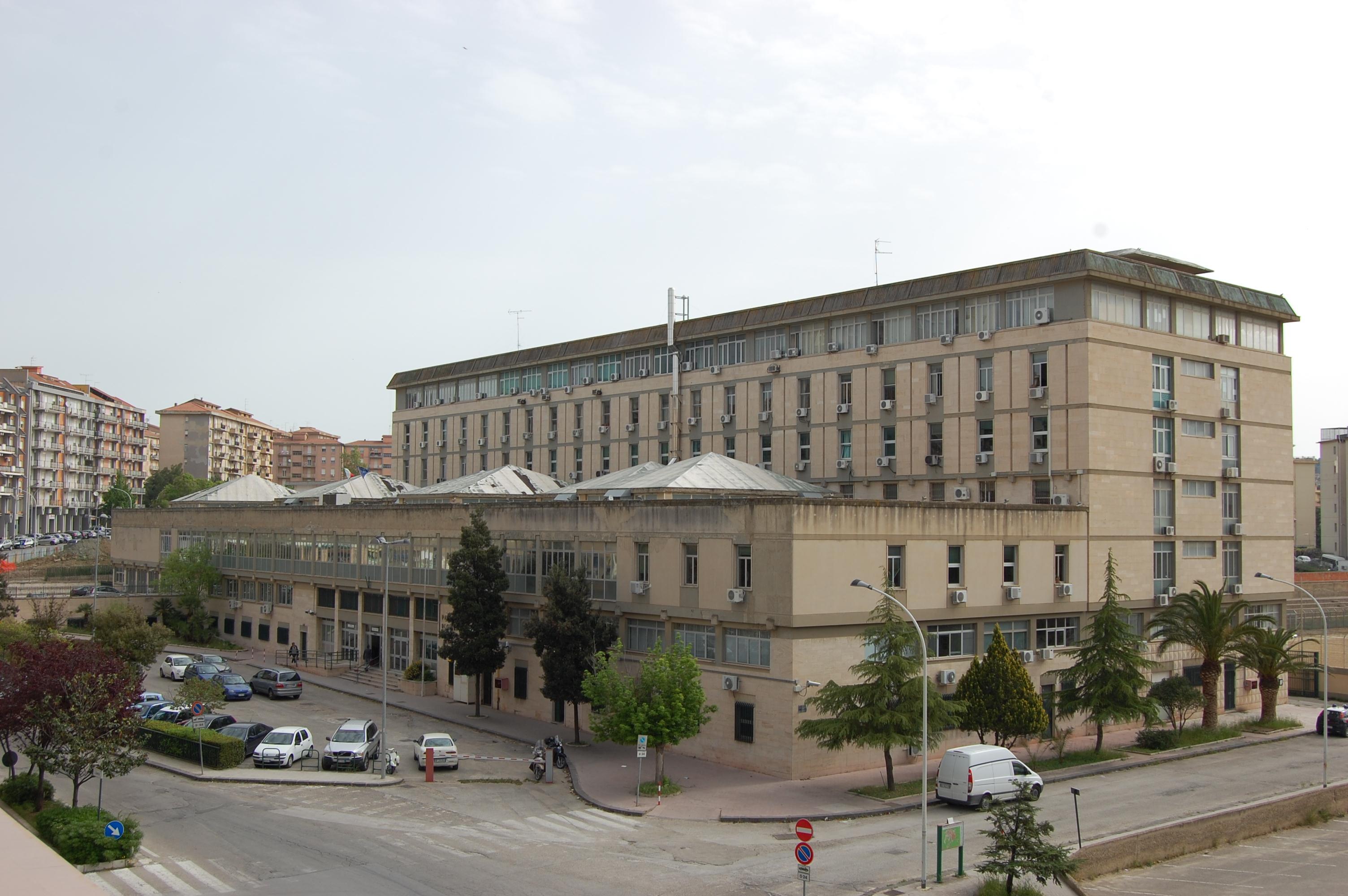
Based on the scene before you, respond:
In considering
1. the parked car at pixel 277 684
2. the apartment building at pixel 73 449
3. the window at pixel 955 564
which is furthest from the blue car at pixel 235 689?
the apartment building at pixel 73 449

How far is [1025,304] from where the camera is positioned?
50.0 metres

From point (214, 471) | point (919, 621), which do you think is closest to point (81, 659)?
point (919, 621)

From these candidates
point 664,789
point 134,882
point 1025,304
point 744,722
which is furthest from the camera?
point 1025,304

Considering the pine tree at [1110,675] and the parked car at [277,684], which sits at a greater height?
the pine tree at [1110,675]

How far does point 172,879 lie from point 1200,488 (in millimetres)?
46216

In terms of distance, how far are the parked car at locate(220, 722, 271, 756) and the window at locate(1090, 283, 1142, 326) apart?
3771 cm

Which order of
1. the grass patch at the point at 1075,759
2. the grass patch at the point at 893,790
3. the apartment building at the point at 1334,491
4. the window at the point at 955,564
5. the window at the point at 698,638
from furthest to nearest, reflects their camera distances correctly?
the apartment building at the point at 1334,491 → the window at the point at 955,564 → the window at the point at 698,638 → the grass patch at the point at 1075,759 → the grass patch at the point at 893,790

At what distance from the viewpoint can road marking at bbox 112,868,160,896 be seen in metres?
23.8

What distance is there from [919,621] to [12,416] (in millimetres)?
119681

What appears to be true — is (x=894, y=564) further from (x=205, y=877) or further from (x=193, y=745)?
(x=193, y=745)

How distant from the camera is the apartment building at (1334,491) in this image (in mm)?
126812

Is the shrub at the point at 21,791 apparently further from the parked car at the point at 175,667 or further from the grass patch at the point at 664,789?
the parked car at the point at 175,667

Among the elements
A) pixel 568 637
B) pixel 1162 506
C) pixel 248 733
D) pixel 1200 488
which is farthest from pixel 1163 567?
pixel 248 733

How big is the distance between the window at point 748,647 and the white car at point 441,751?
10.1 m
